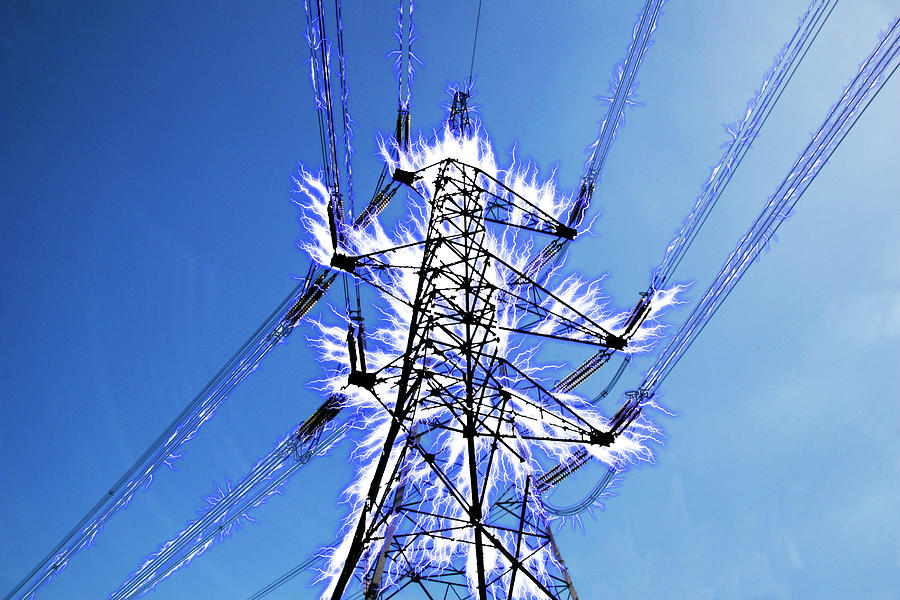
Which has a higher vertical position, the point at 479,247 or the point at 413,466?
the point at 479,247

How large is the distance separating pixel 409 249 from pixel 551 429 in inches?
142

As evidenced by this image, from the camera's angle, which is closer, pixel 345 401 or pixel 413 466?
pixel 413 466

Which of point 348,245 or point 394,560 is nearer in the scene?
point 394,560

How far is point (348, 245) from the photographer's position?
8.56 m

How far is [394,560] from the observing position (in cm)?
662

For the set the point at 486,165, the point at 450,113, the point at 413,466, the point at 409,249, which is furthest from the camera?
the point at 450,113

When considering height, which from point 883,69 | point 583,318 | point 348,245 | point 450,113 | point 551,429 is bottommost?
point 551,429

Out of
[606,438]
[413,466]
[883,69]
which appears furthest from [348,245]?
[883,69]

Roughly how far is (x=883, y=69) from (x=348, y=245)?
679 centimetres

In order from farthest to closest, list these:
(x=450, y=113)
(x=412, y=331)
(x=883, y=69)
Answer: (x=450, y=113)
(x=412, y=331)
(x=883, y=69)

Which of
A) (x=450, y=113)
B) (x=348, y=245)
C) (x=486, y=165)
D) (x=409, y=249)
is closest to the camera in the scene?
(x=348, y=245)

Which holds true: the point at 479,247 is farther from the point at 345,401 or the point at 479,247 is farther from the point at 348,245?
the point at 345,401

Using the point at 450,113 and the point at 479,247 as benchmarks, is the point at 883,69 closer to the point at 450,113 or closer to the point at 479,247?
the point at 479,247

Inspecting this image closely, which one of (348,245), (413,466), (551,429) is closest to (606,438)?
(551,429)
